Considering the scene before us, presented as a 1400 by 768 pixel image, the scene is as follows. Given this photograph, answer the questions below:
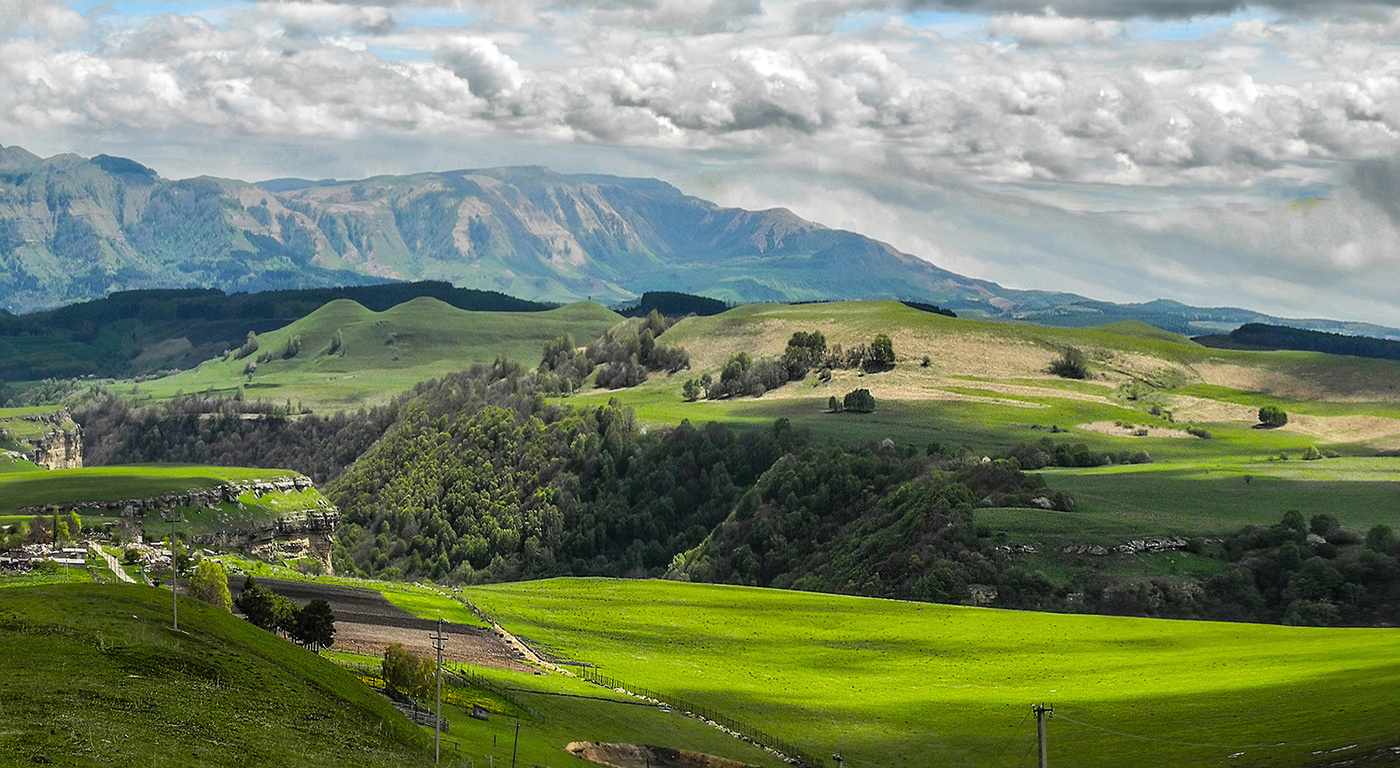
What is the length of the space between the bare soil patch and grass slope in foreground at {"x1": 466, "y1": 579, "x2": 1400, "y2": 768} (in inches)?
274

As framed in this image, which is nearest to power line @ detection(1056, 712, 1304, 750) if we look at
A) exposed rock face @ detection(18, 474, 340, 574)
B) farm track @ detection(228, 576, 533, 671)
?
farm track @ detection(228, 576, 533, 671)

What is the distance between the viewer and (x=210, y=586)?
293 feet

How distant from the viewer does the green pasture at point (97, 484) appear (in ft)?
503

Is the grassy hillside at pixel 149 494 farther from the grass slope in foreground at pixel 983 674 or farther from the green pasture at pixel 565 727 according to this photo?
the green pasture at pixel 565 727

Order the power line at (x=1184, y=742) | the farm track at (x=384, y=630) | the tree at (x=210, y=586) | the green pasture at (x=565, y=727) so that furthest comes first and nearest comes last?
the farm track at (x=384, y=630), the tree at (x=210, y=586), the green pasture at (x=565, y=727), the power line at (x=1184, y=742)

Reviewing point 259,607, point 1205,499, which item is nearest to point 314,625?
point 259,607

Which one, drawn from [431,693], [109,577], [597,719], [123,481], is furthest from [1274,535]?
[123,481]

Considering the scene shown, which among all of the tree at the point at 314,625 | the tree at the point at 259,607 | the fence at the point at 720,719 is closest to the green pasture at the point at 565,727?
the fence at the point at 720,719

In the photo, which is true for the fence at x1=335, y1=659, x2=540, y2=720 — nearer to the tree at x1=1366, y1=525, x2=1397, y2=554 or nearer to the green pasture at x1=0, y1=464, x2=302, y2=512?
the green pasture at x1=0, y1=464, x2=302, y2=512

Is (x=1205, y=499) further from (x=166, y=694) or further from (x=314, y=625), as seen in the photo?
(x=166, y=694)

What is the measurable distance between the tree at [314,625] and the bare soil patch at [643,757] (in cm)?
2100

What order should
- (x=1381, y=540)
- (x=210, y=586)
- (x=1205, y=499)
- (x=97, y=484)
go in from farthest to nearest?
1. (x=1205, y=499)
2. (x=97, y=484)
3. (x=1381, y=540)
4. (x=210, y=586)

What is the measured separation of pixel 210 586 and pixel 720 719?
3359 cm

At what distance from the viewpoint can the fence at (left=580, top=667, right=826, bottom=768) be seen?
264 ft
